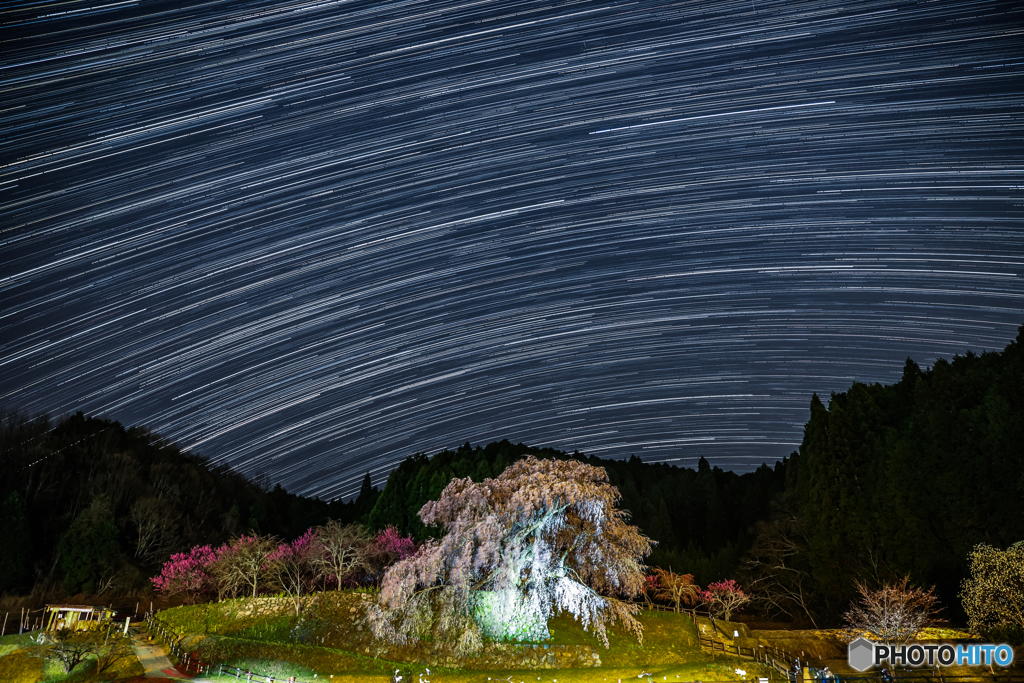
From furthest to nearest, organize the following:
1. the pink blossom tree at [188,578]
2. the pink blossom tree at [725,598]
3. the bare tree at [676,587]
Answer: the bare tree at [676,587] < the pink blossom tree at [188,578] < the pink blossom tree at [725,598]

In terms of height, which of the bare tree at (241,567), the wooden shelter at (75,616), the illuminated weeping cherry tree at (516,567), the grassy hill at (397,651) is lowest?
the wooden shelter at (75,616)

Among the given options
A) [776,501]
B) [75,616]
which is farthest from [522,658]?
[776,501]

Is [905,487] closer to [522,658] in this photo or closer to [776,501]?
[776,501]

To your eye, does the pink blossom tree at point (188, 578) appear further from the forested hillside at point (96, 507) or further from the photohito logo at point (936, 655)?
the photohito logo at point (936, 655)

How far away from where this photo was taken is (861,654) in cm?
2841

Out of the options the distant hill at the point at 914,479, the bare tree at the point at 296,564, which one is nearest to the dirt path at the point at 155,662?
the bare tree at the point at 296,564

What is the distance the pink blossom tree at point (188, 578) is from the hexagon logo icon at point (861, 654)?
39.8 m

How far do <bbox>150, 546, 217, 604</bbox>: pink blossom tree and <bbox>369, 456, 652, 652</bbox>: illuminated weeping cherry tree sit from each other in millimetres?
25279

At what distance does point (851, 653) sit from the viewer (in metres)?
28.9

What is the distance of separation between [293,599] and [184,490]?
4417cm

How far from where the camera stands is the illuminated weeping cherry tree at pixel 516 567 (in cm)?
2475

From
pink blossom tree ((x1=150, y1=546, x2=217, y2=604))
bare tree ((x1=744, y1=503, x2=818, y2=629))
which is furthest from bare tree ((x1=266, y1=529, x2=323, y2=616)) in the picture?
bare tree ((x1=744, y1=503, x2=818, y2=629))

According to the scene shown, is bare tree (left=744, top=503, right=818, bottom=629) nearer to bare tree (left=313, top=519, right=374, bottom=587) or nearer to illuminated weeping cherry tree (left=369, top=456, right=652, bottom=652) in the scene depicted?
illuminated weeping cherry tree (left=369, top=456, right=652, bottom=652)

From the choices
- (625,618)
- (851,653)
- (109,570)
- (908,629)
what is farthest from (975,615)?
(109,570)
